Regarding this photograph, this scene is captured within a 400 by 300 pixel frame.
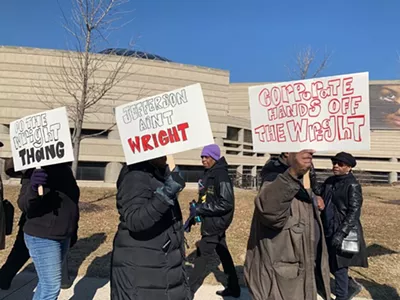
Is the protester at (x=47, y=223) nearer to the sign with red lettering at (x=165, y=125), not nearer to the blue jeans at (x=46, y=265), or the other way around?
the blue jeans at (x=46, y=265)

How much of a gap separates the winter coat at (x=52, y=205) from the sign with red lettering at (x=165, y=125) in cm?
→ 98

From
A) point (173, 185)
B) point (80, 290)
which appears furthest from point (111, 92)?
point (173, 185)

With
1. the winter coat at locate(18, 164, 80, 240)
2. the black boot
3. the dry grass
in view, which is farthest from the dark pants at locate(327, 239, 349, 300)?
the black boot

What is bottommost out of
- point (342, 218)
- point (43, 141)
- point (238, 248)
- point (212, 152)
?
point (238, 248)

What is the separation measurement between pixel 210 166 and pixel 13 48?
3205 centimetres

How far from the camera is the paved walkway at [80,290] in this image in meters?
4.57

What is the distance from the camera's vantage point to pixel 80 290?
482 cm

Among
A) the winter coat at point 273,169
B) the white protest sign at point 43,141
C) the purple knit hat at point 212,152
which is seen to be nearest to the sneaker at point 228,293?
the purple knit hat at point 212,152

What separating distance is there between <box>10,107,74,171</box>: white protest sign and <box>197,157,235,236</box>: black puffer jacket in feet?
5.72

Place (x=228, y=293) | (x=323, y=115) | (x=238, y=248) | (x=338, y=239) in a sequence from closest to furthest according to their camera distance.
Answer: (x=323, y=115), (x=338, y=239), (x=228, y=293), (x=238, y=248)

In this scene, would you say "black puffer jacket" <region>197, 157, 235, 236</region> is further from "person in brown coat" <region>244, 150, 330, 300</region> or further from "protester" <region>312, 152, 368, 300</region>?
"person in brown coat" <region>244, 150, 330, 300</region>

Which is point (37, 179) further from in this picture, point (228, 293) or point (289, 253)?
point (228, 293)

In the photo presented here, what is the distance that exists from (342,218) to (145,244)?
242 cm

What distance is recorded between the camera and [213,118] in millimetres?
36625
